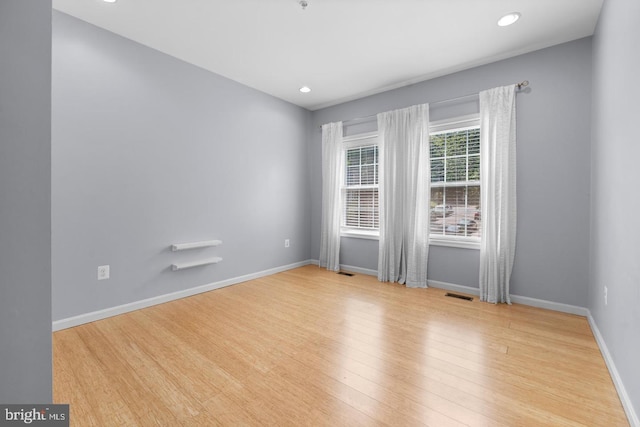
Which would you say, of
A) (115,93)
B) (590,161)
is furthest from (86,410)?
(590,161)

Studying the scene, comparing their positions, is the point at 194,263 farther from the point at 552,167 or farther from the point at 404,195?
the point at 552,167

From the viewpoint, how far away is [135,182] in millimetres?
2816

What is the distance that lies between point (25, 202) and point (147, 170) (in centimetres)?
233

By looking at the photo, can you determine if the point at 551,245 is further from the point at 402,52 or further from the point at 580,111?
the point at 402,52

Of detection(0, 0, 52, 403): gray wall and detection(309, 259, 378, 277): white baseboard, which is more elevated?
detection(0, 0, 52, 403): gray wall

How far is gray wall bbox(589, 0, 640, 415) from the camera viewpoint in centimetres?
146

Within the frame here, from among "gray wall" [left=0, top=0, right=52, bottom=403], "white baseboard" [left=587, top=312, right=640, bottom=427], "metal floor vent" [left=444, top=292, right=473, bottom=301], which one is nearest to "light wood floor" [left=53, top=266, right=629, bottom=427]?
"white baseboard" [left=587, top=312, right=640, bottom=427]

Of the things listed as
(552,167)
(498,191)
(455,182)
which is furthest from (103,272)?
(552,167)

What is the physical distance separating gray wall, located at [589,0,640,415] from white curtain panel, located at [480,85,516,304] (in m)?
0.64

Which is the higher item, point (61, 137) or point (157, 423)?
point (61, 137)

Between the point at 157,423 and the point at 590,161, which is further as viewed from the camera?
the point at 590,161

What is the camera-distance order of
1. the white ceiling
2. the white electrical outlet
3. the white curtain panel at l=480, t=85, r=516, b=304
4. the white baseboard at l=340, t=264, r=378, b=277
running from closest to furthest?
1. the white ceiling
2. the white electrical outlet
3. the white curtain panel at l=480, t=85, r=516, b=304
4. the white baseboard at l=340, t=264, r=378, b=277

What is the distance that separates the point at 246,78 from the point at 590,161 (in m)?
3.84

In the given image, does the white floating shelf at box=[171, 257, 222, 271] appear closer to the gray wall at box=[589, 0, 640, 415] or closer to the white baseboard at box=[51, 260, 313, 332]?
the white baseboard at box=[51, 260, 313, 332]
